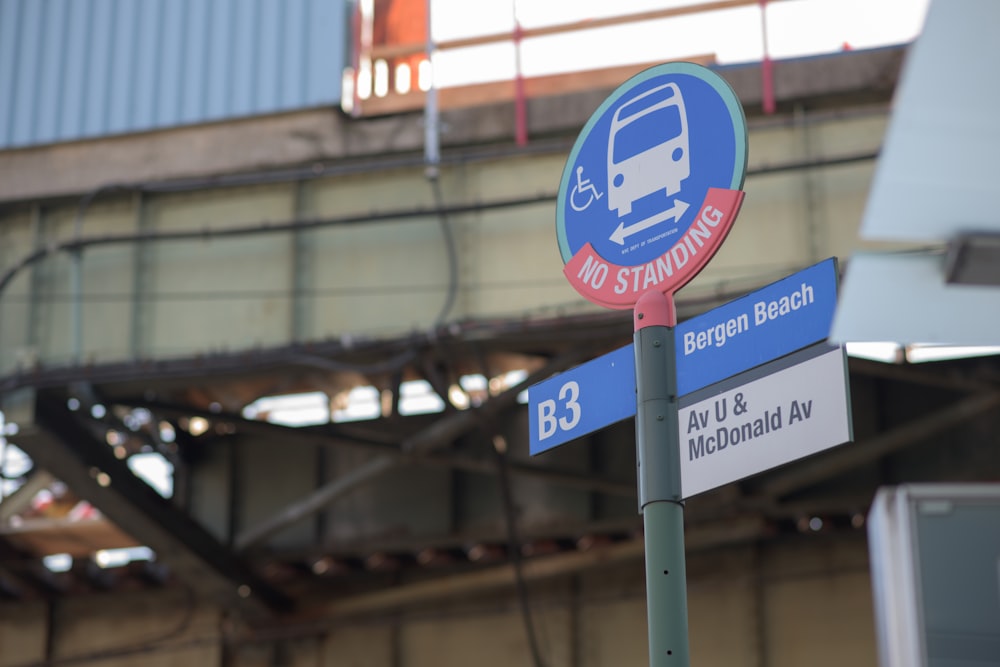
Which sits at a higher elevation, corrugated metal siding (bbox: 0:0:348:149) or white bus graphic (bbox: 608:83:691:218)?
corrugated metal siding (bbox: 0:0:348:149)

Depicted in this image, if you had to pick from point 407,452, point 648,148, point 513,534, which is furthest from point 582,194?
point 513,534

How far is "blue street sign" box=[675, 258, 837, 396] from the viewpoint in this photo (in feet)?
20.6

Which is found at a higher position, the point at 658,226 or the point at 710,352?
the point at 658,226

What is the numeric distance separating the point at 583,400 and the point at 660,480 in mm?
633

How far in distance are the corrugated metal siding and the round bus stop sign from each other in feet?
34.9

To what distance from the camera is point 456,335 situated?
51.3ft

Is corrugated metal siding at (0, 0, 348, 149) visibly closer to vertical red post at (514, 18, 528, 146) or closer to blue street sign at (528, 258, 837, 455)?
vertical red post at (514, 18, 528, 146)

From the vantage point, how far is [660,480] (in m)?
6.44

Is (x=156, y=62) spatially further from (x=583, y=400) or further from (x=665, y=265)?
(x=665, y=265)

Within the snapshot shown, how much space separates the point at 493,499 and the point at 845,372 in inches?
533

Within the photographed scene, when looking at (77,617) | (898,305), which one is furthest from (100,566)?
(898,305)

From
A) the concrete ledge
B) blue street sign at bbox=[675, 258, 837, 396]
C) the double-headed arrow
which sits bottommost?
blue street sign at bbox=[675, 258, 837, 396]

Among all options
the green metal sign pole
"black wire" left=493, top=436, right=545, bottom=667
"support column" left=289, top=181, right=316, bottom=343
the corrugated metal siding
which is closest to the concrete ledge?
the corrugated metal siding

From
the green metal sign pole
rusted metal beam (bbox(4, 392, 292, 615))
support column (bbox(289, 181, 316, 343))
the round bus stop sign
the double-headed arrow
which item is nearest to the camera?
the green metal sign pole
